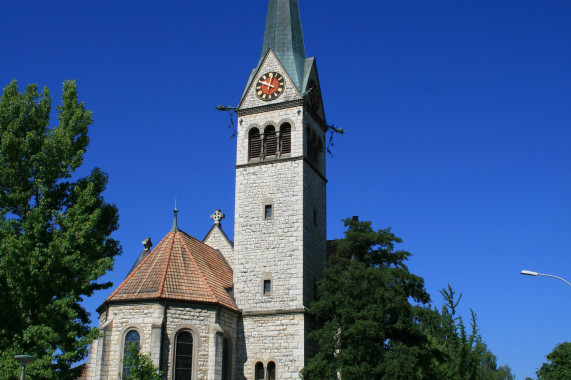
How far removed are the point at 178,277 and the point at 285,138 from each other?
32.3 feet

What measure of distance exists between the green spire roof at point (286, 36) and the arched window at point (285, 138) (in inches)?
106

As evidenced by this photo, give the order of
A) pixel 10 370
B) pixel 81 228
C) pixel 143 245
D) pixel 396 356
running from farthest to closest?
pixel 143 245 < pixel 396 356 < pixel 81 228 < pixel 10 370

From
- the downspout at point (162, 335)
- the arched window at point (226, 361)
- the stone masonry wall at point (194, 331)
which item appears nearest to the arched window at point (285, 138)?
the stone masonry wall at point (194, 331)

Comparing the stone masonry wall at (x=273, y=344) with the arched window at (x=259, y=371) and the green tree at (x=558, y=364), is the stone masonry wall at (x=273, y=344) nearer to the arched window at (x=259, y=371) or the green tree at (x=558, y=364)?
the arched window at (x=259, y=371)

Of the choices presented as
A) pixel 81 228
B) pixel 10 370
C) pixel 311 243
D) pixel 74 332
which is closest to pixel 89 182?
pixel 81 228

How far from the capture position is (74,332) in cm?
2206

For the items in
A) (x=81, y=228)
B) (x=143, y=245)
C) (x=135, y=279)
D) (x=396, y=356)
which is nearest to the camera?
(x=81, y=228)

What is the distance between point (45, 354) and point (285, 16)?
24179mm

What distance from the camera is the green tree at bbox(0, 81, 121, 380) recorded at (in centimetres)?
2167

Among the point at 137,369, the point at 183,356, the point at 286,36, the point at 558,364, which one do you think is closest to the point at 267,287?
the point at 183,356

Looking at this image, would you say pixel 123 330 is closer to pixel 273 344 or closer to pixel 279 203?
pixel 273 344

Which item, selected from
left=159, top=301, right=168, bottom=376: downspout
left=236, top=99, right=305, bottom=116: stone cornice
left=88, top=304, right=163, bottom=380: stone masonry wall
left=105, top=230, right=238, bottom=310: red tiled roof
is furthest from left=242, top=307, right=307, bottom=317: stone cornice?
left=236, top=99, right=305, bottom=116: stone cornice

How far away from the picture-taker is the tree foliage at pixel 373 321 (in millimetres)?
26688

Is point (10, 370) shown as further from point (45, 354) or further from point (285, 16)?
point (285, 16)
